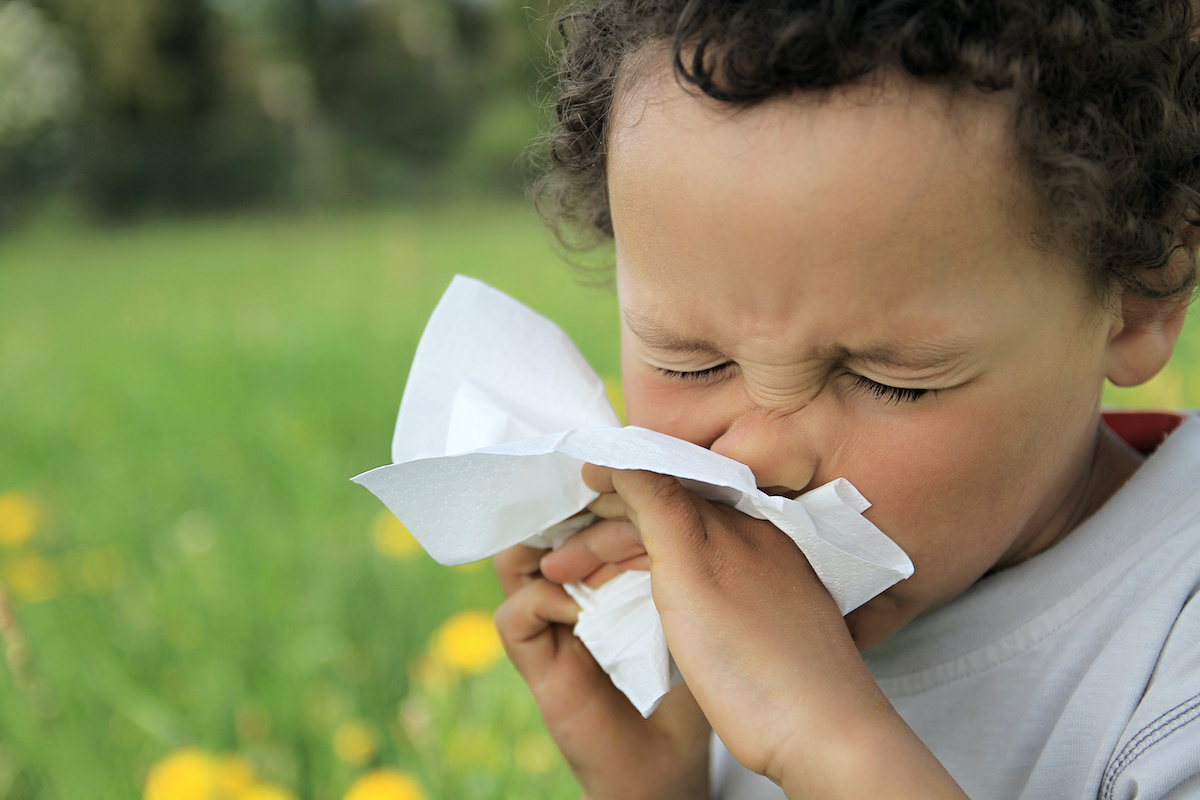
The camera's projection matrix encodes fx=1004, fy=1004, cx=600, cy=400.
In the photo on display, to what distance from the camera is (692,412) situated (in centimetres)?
92

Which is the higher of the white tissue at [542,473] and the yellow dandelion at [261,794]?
the white tissue at [542,473]

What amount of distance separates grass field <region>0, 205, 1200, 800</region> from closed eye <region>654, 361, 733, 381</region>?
1.77ft

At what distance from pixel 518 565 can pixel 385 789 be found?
0.29 metres

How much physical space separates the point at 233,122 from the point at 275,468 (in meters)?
17.6

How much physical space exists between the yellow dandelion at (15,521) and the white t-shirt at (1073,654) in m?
1.54

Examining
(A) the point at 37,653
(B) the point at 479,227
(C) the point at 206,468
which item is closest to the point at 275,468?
(C) the point at 206,468

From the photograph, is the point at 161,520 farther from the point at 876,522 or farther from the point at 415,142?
the point at 415,142

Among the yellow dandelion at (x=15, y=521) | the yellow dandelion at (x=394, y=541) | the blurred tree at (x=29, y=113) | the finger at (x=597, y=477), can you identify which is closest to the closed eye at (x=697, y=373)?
the finger at (x=597, y=477)

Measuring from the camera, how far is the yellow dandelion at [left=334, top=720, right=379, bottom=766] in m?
1.26

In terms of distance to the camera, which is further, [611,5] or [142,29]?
[142,29]

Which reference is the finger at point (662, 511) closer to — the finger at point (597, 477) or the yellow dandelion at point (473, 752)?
the finger at point (597, 477)

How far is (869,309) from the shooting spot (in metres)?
0.78

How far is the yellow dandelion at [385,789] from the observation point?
1.13 metres

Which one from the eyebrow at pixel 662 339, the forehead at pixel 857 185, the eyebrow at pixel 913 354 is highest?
the forehead at pixel 857 185
